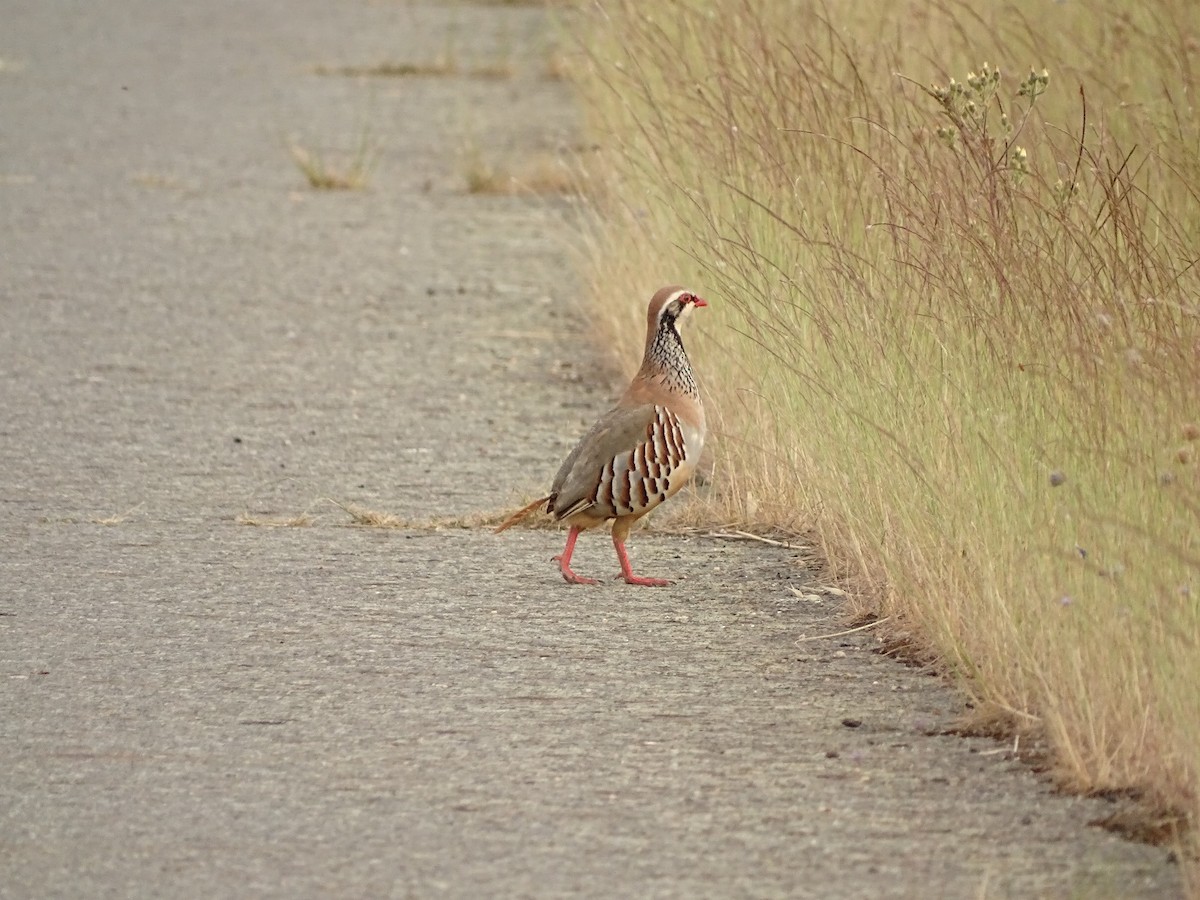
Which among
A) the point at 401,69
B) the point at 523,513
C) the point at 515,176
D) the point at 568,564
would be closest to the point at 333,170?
the point at 515,176

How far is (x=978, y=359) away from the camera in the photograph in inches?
230

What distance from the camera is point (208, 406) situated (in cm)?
877

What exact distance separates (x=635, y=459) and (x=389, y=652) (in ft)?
3.47

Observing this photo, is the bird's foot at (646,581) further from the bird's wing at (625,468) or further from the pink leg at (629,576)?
the bird's wing at (625,468)

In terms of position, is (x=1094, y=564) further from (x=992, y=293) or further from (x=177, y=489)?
(x=177, y=489)

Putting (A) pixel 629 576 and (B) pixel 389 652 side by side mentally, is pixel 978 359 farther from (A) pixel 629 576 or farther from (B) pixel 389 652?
(B) pixel 389 652

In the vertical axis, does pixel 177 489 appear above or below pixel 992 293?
below

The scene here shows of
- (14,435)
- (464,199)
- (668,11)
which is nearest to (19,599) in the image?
(14,435)

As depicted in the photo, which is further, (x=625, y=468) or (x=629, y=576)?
(x=629, y=576)

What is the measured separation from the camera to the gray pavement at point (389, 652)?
167 inches

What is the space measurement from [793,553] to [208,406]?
10.6 ft

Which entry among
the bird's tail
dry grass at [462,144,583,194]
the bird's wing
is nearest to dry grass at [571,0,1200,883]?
the bird's wing

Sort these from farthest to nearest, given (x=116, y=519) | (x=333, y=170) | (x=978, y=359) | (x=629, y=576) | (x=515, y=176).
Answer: (x=333, y=170) → (x=515, y=176) → (x=116, y=519) → (x=629, y=576) → (x=978, y=359)

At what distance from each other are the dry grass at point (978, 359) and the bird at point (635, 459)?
0.40 m
